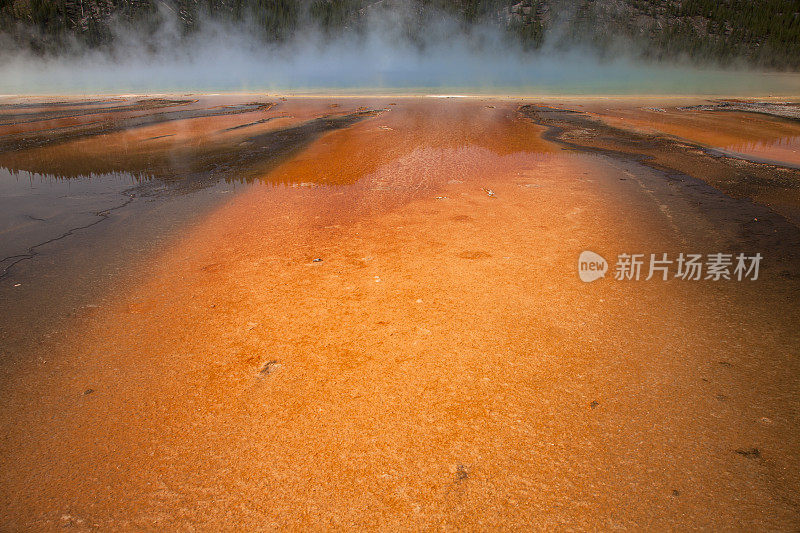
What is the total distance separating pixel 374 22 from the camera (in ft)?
216

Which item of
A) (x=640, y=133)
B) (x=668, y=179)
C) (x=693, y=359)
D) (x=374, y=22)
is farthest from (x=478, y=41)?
(x=693, y=359)

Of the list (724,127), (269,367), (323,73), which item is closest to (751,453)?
(269,367)

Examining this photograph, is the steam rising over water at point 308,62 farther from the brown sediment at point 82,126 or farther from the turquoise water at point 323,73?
the brown sediment at point 82,126

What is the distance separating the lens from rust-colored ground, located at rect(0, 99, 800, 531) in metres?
1.60

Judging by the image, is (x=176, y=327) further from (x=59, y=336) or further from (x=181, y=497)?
(x=181, y=497)

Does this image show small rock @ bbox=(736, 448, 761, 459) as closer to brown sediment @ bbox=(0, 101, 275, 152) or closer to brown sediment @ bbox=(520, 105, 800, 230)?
brown sediment @ bbox=(520, 105, 800, 230)

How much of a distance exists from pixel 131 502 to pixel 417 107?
53.9 ft

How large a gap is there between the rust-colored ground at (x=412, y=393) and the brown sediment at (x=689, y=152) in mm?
1942

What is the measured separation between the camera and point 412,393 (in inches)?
84.0

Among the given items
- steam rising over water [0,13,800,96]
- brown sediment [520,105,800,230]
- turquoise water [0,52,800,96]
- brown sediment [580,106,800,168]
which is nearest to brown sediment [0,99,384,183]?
brown sediment [520,105,800,230]

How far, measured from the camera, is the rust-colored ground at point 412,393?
1600 mm

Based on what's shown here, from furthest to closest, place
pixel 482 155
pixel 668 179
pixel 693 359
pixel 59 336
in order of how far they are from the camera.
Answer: pixel 482 155
pixel 668 179
pixel 59 336
pixel 693 359

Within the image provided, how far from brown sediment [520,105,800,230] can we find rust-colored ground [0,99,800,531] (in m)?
1.94

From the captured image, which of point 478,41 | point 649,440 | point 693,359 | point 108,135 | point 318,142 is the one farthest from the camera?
point 478,41
